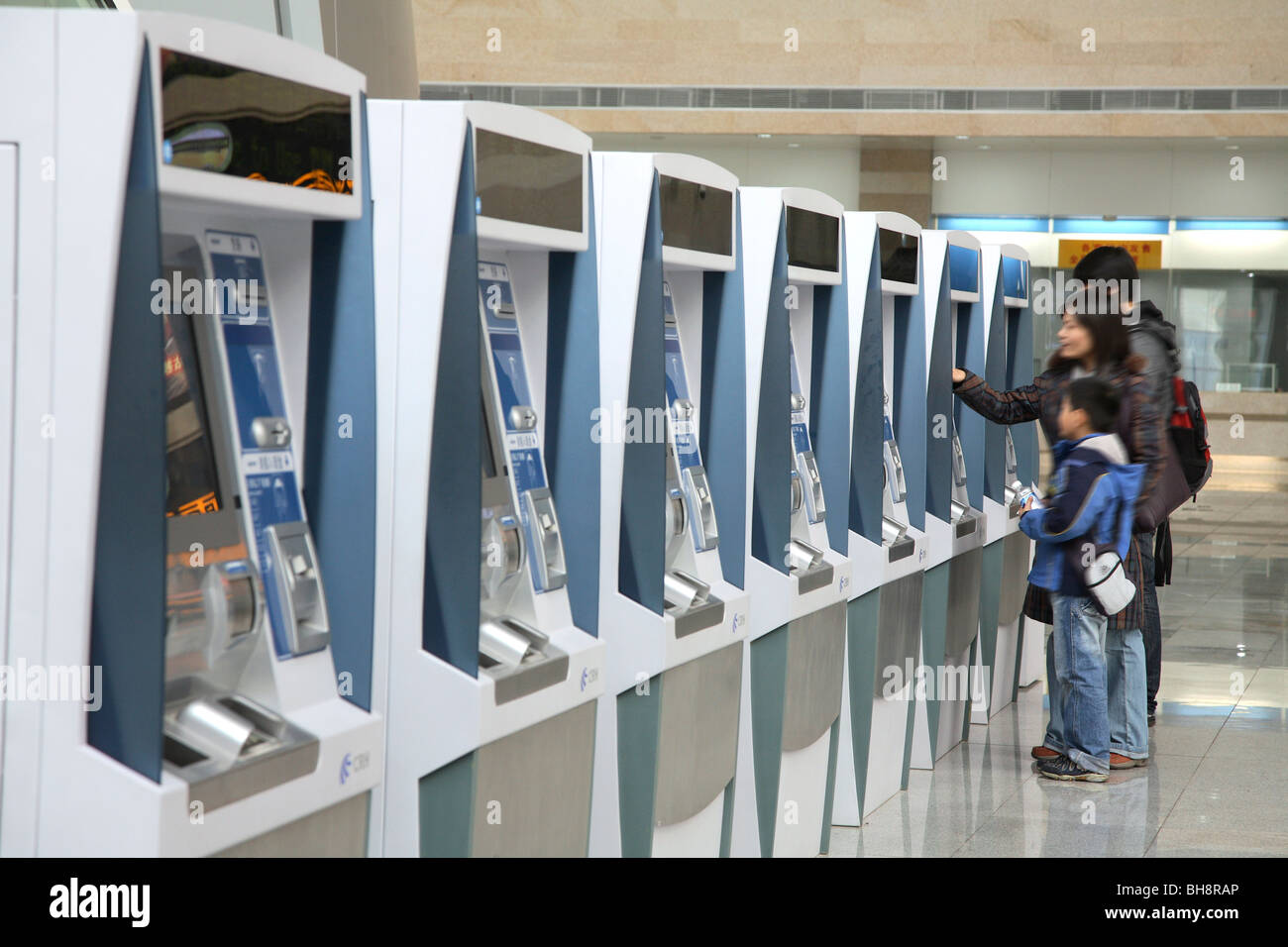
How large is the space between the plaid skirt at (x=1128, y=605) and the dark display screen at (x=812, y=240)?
154cm

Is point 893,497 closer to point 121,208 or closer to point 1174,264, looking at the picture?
point 121,208

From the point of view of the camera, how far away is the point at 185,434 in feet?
6.57

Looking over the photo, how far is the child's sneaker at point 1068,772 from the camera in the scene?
5105 mm

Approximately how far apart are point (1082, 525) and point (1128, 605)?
0.48 meters

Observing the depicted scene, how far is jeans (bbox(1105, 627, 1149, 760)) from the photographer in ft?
16.5

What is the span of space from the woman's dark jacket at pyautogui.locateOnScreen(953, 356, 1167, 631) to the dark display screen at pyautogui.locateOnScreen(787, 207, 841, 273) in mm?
1071

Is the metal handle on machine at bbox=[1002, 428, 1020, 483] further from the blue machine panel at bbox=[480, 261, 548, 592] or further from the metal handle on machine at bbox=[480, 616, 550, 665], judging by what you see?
the metal handle on machine at bbox=[480, 616, 550, 665]

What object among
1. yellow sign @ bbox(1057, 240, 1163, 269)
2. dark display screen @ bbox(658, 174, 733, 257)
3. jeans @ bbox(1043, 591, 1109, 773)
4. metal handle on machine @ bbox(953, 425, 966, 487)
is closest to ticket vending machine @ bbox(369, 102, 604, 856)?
dark display screen @ bbox(658, 174, 733, 257)

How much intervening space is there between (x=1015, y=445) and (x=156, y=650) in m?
5.43

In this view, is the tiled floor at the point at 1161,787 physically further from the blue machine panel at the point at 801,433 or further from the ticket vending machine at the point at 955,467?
the blue machine panel at the point at 801,433

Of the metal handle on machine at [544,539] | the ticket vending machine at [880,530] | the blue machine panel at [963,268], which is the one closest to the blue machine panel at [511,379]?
the metal handle on machine at [544,539]

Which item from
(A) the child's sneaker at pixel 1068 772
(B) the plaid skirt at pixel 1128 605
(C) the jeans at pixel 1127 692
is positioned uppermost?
(B) the plaid skirt at pixel 1128 605

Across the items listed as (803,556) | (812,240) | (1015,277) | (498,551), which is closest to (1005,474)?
(1015,277)

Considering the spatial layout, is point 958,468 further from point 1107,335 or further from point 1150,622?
point 1107,335
